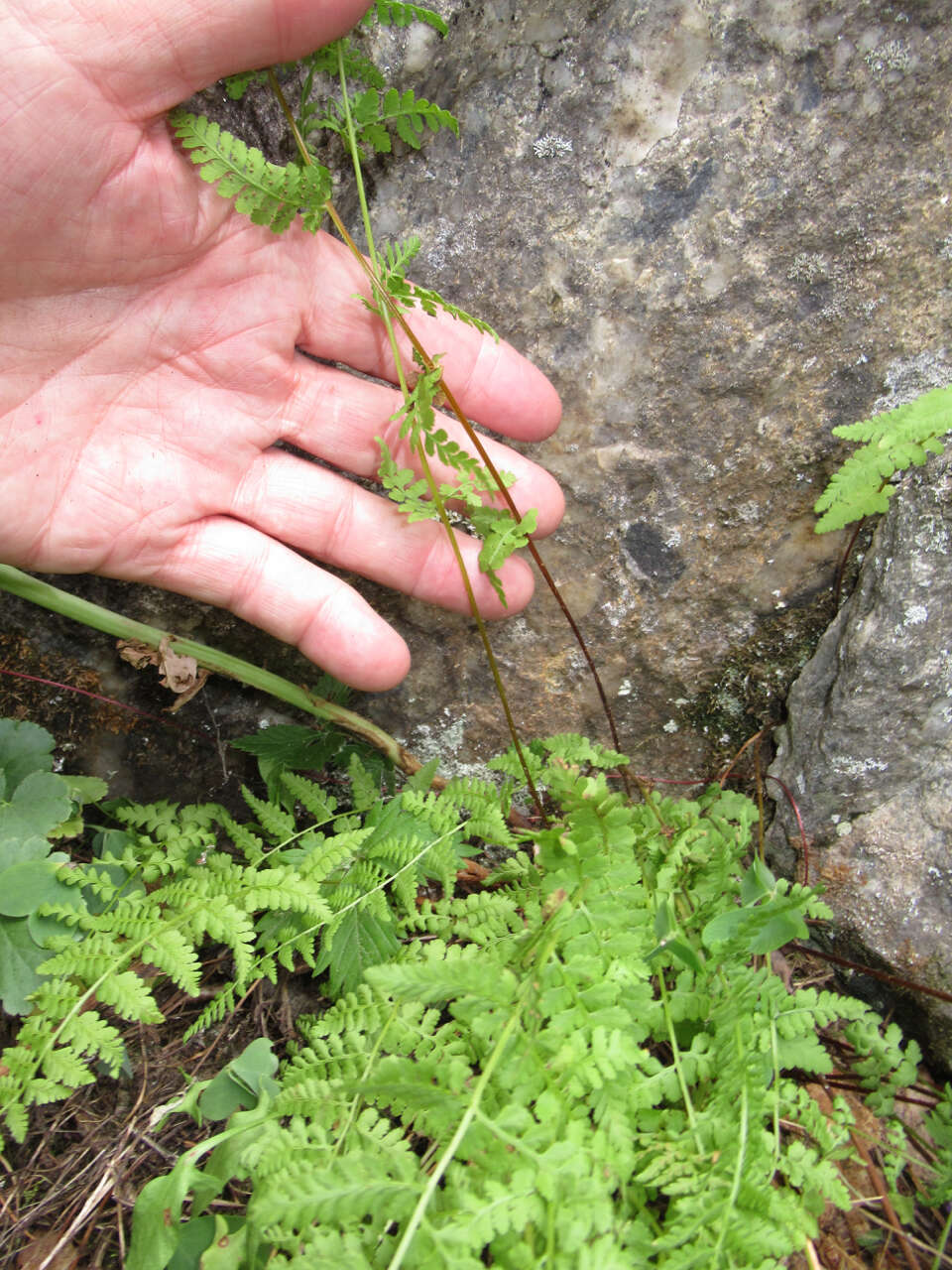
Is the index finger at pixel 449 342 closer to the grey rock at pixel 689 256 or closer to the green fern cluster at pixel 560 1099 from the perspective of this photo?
the grey rock at pixel 689 256

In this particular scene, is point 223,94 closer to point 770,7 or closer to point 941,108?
point 770,7

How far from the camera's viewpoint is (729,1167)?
179 centimetres

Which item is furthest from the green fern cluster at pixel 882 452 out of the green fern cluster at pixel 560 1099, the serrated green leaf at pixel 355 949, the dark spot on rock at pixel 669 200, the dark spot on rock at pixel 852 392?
the serrated green leaf at pixel 355 949

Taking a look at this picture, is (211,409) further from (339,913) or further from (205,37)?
(339,913)

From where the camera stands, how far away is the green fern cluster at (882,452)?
2.27 m

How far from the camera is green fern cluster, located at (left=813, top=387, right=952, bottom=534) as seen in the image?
2266 millimetres

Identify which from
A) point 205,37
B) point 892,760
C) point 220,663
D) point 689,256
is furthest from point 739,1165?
point 205,37

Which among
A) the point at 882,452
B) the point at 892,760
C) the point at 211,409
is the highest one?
the point at 882,452

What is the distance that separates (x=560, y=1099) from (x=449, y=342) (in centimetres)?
209

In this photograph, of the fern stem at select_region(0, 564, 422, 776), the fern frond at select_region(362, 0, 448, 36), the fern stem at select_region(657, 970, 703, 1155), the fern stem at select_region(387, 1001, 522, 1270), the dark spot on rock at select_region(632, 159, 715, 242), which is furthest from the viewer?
the fern stem at select_region(0, 564, 422, 776)

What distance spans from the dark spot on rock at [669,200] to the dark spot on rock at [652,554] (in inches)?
35.8

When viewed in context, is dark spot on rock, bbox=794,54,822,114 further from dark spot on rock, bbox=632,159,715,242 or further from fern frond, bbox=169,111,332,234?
fern frond, bbox=169,111,332,234

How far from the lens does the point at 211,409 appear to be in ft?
8.98

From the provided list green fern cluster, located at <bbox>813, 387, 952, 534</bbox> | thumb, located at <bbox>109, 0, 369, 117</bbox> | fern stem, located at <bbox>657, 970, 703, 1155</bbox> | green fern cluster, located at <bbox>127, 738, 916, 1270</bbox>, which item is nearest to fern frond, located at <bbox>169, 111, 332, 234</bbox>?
thumb, located at <bbox>109, 0, 369, 117</bbox>
